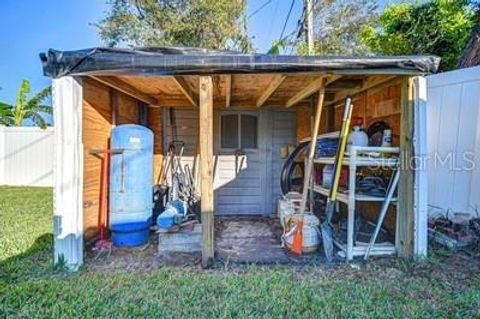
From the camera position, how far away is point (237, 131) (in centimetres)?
643

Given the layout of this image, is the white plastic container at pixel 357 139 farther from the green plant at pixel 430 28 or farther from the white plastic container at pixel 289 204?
the green plant at pixel 430 28

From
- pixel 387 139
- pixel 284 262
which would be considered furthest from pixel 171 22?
pixel 284 262

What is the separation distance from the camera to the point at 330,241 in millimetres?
3791

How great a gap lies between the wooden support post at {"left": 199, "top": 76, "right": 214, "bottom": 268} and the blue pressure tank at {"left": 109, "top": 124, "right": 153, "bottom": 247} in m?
1.10

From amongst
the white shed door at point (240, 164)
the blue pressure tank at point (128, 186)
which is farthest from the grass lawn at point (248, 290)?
the white shed door at point (240, 164)

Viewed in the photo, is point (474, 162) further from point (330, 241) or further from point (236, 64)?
point (236, 64)

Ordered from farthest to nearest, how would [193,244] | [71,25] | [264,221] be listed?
1. [71,25]
2. [264,221]
3. [193,244]

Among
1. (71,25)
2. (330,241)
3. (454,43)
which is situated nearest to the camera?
(330,241)

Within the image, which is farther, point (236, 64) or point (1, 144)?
point (1, 144)

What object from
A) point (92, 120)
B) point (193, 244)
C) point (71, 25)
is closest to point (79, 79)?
point (92, 120)

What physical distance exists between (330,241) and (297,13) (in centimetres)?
803

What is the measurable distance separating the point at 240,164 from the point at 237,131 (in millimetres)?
609

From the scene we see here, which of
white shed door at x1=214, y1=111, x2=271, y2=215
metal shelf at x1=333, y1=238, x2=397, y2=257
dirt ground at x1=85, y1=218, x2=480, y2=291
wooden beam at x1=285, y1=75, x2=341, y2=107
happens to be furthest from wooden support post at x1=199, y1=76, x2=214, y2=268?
white shed door at x1=214, y1=111, x2=271, y2=215

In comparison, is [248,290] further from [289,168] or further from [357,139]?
[289,168]
